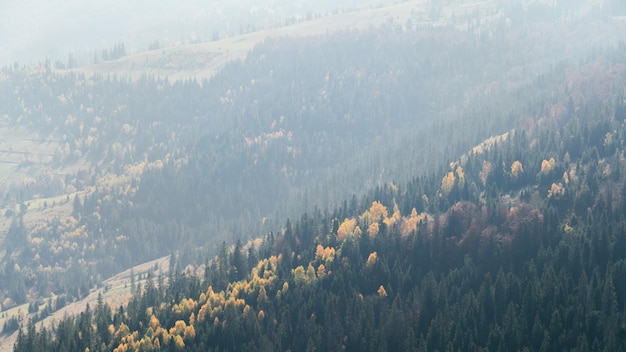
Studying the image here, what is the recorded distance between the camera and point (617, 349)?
19875cm

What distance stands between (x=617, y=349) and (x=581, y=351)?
6793mm

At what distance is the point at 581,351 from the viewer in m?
200
